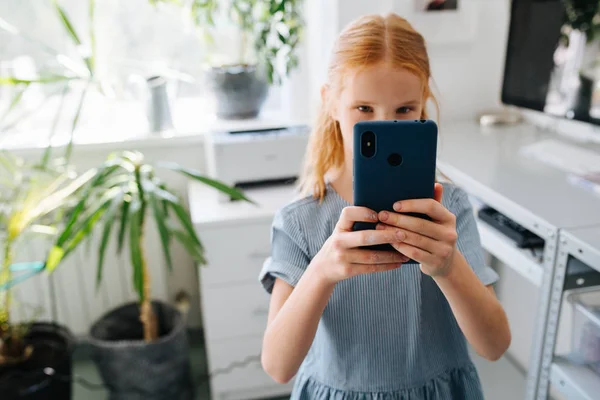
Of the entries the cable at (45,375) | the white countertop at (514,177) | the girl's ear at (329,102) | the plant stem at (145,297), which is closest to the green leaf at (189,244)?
the plant stem at (145,297)

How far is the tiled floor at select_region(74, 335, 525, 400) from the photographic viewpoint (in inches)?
73.5

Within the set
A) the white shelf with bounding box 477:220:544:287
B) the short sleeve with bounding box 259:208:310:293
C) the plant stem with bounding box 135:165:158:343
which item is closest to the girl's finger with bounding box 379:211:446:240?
the short sleeve with bounding box 259:208:310:293

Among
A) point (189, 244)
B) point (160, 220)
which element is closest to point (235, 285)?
point (189, 244)

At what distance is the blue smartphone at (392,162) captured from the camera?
A: 25.0 inches

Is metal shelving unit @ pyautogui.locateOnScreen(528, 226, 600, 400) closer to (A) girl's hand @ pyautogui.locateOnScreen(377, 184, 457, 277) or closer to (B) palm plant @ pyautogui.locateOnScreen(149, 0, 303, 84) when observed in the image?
(A) girl's hand @ pyautogui.locateOnScreen(377, 184, 457, 277)

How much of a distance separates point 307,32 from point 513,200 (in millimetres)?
1170

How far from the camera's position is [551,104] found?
1731mm

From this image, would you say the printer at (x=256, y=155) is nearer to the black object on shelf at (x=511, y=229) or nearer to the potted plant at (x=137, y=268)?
the potted plant at (x=137, y=268)

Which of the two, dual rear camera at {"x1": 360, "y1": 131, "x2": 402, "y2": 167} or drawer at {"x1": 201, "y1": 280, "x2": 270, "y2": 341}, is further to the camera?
drawer at {"x1": 201, "y1": 280, "x2": 270, "y2": 341}

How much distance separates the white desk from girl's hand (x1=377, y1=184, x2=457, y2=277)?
20.4 inches

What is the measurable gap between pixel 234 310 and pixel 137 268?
36cm

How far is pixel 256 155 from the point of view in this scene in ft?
5.95

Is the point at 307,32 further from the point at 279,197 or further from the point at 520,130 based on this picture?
the point at 520,130

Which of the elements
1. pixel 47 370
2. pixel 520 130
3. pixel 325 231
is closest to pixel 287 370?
pixel 325 231
